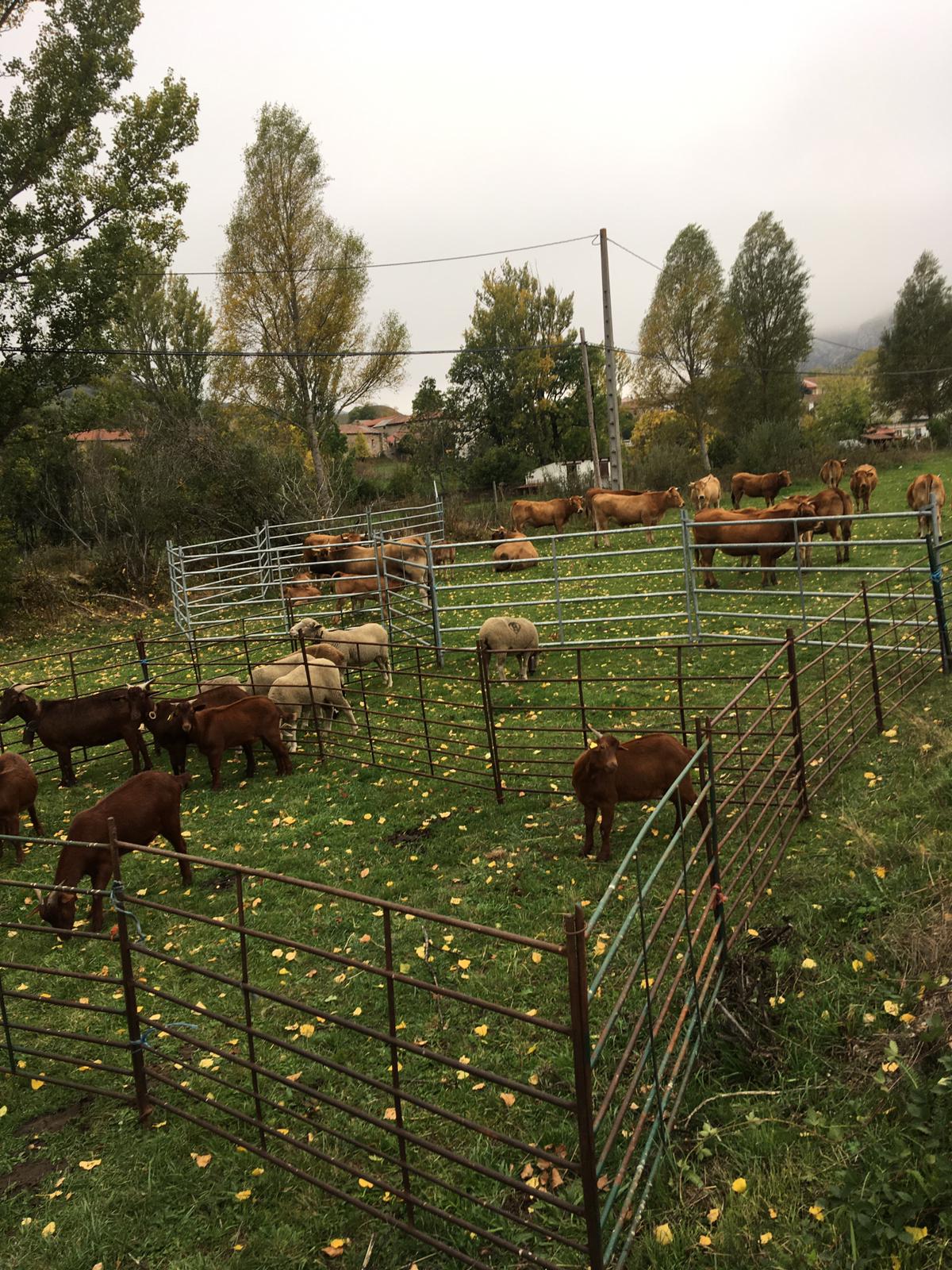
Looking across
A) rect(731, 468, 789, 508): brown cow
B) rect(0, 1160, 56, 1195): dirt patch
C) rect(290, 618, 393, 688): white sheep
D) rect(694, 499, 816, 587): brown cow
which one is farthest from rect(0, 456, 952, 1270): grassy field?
rect(731, 468, 789, 508): brown cow

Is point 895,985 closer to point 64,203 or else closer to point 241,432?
point 64,203

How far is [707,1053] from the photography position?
391 centimetres

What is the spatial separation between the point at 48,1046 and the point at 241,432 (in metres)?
26.7

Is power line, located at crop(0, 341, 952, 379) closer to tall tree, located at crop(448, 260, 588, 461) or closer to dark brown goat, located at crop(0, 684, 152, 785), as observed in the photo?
tall tree, located at crop(448, 260, 588, 461)

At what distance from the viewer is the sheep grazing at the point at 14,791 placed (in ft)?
24.4

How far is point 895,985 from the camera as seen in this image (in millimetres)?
3824

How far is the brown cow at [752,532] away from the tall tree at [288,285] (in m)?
16.0

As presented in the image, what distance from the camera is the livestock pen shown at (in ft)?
10.1

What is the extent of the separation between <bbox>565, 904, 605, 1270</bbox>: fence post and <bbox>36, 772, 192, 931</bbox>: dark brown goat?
170 inches

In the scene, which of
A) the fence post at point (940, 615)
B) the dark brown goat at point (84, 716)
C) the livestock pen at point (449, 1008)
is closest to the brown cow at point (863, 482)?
the fence post at point (940, 615)

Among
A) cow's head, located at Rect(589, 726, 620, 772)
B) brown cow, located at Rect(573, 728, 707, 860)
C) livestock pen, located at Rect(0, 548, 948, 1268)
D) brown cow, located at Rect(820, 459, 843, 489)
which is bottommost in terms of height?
livestock pen, located at Rect(0, 548, 948, 1268)

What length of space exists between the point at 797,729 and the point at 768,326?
4210cm

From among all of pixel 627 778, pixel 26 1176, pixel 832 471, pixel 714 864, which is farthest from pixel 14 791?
pixel 832 471

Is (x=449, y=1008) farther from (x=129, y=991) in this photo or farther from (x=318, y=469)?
(x=318, y=469)
